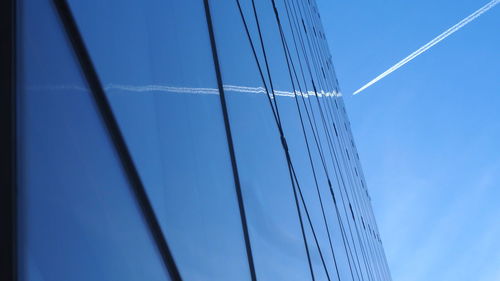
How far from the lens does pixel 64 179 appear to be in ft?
5.67

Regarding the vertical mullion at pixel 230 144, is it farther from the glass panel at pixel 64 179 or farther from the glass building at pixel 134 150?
the glass panel at pixel 64 179

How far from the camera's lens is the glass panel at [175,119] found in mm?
2494

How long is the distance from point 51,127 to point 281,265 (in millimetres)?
3654

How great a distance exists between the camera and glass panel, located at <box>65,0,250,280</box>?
2494 millimetres

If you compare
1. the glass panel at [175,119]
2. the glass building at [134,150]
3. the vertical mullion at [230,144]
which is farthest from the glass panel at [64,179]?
the vertical mullion at [230,144]

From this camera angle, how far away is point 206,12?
4828 millimetres

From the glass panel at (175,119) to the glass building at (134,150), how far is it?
0.4 inches
